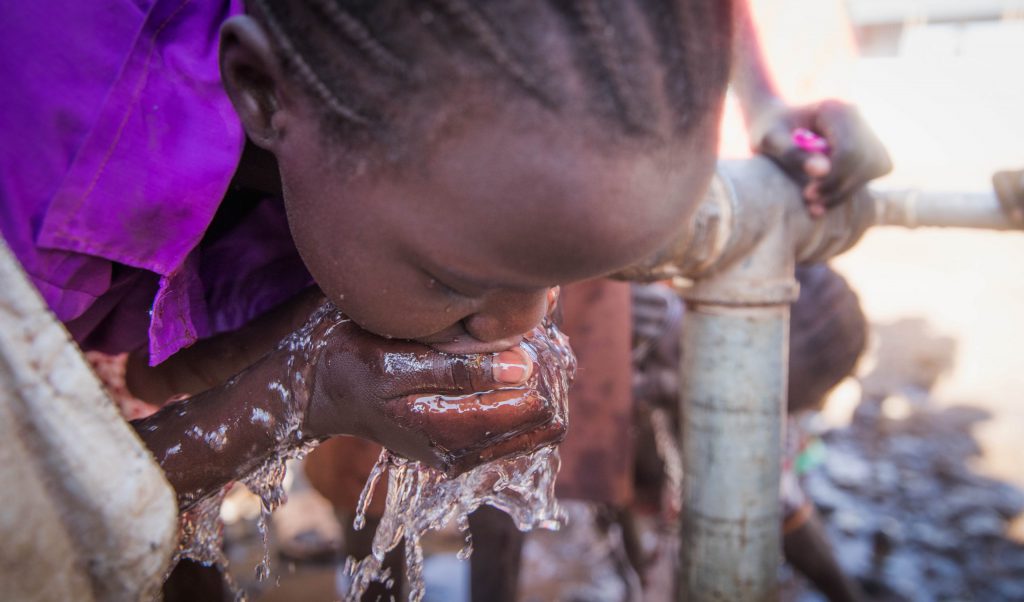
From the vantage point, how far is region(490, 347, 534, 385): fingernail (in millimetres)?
845

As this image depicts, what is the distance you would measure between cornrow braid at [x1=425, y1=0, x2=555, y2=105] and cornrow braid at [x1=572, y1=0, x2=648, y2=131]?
2.1 inches

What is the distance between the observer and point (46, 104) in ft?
2.60

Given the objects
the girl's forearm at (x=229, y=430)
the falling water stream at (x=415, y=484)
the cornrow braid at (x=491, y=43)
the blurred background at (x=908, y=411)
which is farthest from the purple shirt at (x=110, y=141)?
the blurred background at (x=908, y=411)

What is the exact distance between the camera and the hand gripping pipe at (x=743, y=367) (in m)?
1.30

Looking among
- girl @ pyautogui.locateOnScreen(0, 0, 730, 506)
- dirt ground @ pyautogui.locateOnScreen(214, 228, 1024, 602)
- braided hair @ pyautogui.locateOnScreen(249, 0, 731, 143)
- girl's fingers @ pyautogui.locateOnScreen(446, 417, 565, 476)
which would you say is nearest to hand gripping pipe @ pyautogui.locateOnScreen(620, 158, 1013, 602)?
girl's fingers @ pyautogui.locateOnScreen(446, 417, 565, 476)

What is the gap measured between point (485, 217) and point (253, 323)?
2.50 ft

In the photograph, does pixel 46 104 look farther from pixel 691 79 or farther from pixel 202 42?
pixel 691 79

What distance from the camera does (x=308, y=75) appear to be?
2.24ft

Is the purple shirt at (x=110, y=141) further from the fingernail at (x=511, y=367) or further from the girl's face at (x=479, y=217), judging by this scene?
the fingernail at (x=511, y=367)

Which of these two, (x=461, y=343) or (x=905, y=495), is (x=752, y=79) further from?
(x=905, y=495)

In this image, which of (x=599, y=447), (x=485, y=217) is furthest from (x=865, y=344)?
(x=485, y=217)

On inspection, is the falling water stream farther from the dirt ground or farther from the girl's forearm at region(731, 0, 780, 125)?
the dirt ground

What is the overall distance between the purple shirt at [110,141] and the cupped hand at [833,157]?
3.36ft

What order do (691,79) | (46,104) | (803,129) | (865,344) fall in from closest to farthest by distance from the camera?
(691,79) → (46,104) → (803,129) → (865,344)
